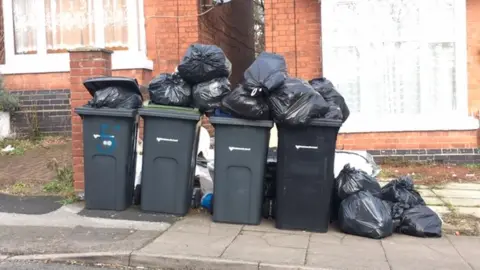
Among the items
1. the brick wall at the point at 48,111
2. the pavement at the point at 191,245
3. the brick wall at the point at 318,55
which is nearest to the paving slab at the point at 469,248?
the pavement at the point at 191,245

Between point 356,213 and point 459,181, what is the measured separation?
10.7 ft

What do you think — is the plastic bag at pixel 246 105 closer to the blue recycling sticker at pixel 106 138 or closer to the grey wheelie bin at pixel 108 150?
the grey wheelie bin at pixel 108 150

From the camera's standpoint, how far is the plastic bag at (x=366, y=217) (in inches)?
209

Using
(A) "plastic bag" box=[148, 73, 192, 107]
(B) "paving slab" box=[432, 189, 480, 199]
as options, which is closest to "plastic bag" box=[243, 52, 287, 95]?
(A) "plastic bag" box=[148, 73, 192, 107]

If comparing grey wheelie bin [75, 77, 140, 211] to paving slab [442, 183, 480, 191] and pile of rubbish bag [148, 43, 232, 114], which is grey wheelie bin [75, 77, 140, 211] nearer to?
pile of rubbish bag [148, 43, 232, 114]

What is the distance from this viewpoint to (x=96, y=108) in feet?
19.3

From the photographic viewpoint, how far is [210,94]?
5758mm

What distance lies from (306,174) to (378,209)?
0.82m

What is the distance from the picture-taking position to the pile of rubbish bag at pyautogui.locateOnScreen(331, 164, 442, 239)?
17.5 ft

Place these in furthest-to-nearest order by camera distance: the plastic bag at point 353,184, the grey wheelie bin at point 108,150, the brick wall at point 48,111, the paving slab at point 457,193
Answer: the brick wall at point 48,111 < the paving slab at point 457,193 < the grey wheelie bin at point 108,150 < the plastic bag at point 353,184

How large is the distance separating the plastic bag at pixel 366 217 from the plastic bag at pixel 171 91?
207 cm

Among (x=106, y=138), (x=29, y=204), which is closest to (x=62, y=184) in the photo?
(x=29, y=204)

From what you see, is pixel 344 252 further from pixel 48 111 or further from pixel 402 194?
pixel 48 111

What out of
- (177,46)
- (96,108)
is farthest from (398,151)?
(96,108)
